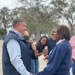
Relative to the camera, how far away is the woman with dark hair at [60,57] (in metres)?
3.78

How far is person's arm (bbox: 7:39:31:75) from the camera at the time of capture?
12.1ft

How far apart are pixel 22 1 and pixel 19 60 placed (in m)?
46.6

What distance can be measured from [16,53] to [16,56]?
0.14 ft

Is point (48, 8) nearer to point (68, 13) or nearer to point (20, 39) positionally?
point (68, 13)

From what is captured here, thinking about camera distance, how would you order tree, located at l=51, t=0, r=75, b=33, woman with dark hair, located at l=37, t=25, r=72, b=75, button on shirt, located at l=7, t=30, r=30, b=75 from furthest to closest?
tree, located at l=51, t=0, r=75, b=33 → woman with dark hair, located at l=37, t=25, r=72, b=75 → button on shirt, located at l=7, t=30, r=30, b=75

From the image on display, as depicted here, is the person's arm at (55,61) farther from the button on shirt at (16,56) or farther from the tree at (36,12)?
the tree at (36,12)

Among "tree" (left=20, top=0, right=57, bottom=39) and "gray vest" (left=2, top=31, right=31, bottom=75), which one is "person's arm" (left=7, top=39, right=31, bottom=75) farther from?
"tree" (left=20, top=0, right=57, bottom=39)

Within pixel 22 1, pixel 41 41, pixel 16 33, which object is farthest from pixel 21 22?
pixel 22 1

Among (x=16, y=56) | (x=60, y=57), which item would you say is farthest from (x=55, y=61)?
(x=16, y=56)

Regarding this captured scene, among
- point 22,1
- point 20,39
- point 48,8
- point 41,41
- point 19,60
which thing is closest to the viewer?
point 19,60

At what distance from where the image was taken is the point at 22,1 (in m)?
49.8

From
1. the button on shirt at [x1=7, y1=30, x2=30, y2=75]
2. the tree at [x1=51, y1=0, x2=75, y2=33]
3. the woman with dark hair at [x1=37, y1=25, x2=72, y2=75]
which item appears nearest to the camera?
the button on shirt at [x1=7, y1=30, x2=30, y2=75]

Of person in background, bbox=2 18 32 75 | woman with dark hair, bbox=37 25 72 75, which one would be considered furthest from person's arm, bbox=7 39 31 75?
woman with dark hair, bbox=37 25 72 75

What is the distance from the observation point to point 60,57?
3775mm
